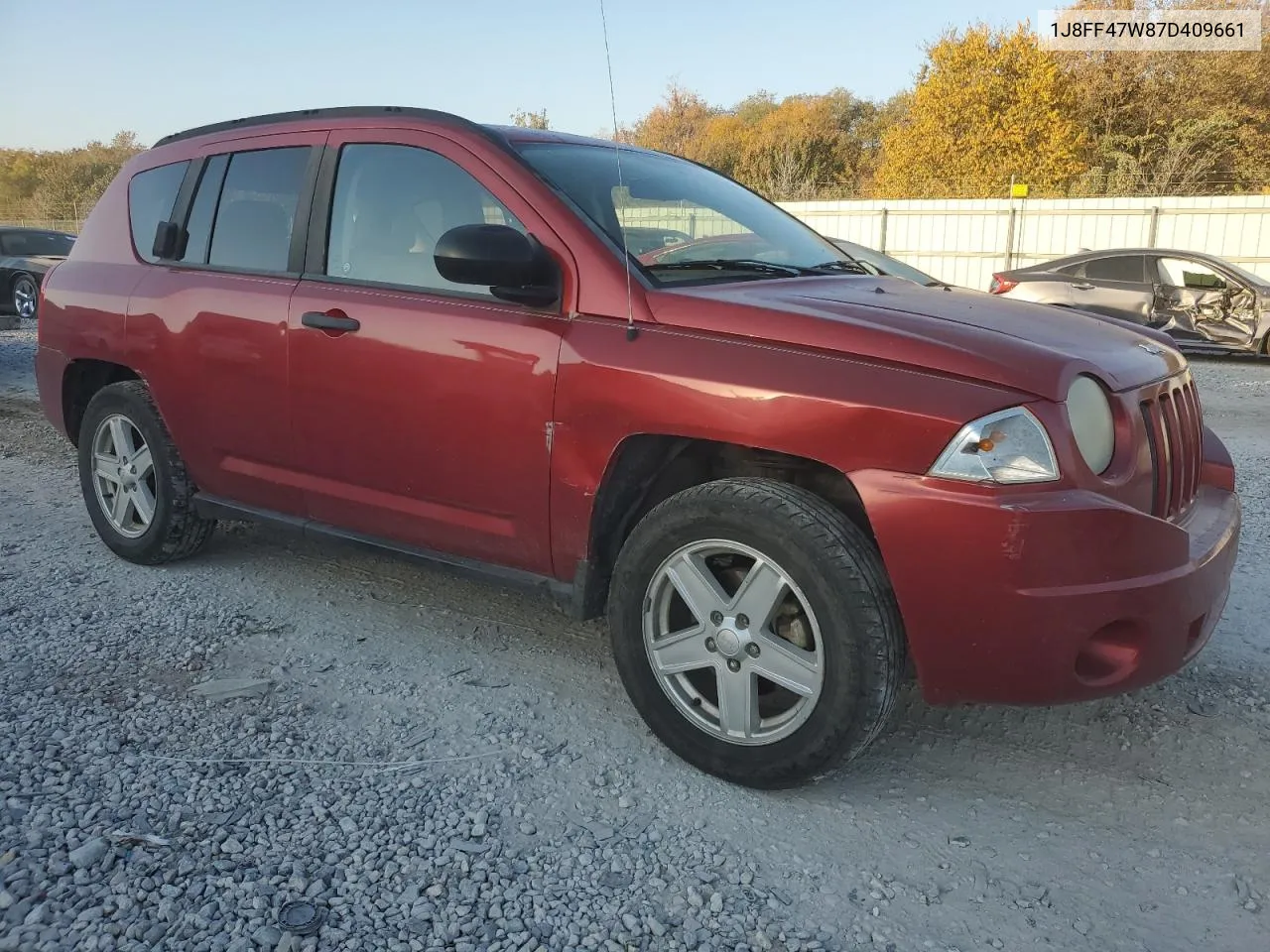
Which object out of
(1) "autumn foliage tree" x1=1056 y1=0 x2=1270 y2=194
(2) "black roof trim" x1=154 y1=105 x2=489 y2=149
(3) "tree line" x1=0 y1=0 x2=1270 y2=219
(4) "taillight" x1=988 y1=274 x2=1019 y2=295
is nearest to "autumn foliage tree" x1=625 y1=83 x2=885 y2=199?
(3) "tree line" x1=0 y1=0 x2=1270 y2=219

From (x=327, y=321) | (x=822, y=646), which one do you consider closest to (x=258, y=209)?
(x=327, y=321)

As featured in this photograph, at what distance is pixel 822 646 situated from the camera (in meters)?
2.55

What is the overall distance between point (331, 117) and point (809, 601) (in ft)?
8.27

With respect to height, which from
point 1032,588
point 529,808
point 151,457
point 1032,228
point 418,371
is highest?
point 1032,228

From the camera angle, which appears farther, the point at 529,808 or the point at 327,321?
the point at 327,321

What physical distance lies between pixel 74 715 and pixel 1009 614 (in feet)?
8.90

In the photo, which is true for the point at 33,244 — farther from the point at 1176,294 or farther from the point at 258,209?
the point at 1176,294

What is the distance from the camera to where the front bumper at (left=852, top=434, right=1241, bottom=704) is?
7.61ft

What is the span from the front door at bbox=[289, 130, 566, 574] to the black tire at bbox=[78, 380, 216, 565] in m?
0.90

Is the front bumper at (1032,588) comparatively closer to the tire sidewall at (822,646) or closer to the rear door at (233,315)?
the tire sidewall at (822,646)

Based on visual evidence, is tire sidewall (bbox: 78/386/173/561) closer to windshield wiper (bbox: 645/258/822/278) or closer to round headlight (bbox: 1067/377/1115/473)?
windshield wiper (bbox: 645/258/822/278)

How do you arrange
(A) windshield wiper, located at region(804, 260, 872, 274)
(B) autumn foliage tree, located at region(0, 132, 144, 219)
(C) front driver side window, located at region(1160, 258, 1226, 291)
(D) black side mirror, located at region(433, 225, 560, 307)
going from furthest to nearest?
(B) autumn foliage tree, located at region(0, 132, 144, 219)
(C) front driver side window, located at region(1160, 258, 1226, 291)
(A) windshield wiper, located at region(804, 260, 872, 274)
(D) black side mirror, located at region(433, 225, 560, 307)

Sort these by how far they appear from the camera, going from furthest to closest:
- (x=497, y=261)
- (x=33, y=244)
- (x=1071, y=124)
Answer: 1. (x=1071, y=124)
2. (x=33, y=244)
3. (x=497, y=261)

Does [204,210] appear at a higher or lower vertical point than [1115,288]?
higher
